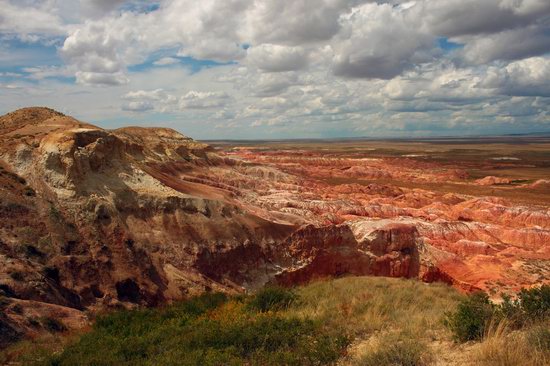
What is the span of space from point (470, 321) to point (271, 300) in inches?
202

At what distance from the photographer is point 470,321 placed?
7.46 m

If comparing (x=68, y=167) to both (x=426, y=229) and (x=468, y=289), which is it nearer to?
(x=468, y=289)

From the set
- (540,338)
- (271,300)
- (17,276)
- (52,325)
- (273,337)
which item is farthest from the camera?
(17,276)

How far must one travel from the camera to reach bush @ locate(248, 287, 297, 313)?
1089cm

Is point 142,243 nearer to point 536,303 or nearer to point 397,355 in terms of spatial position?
point 397,355

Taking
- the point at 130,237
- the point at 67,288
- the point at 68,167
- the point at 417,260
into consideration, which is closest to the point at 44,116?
the point at 68,167

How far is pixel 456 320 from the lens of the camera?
7.62 meters

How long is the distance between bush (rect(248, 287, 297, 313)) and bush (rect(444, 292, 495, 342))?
431 cm

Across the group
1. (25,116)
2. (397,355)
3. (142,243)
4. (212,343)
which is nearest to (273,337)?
(212,343)

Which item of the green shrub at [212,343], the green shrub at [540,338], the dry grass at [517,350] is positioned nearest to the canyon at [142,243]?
the green shrub at [212,343]

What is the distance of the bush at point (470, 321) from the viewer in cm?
733

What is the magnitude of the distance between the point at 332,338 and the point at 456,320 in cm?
223

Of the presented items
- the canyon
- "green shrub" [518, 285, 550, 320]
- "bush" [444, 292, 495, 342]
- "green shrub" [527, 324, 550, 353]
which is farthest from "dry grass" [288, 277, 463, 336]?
the canyon

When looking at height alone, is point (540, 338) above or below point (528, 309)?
above
